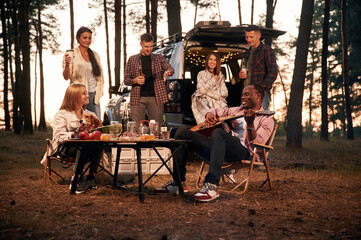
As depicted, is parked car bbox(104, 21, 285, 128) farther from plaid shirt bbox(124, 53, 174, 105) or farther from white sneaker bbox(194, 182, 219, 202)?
white sneaker bbox(194, 182, 219, 202)

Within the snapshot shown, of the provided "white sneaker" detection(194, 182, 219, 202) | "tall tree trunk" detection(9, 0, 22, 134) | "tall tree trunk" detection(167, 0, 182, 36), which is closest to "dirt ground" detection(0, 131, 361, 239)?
"white sneaker" detection(194, 182, 219, 202)

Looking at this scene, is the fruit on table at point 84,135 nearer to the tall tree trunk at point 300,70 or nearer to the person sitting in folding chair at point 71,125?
the person sitting in folding chair at point 71,125

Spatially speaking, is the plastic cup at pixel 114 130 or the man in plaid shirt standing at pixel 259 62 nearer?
the plastic cup at pixel 114 130

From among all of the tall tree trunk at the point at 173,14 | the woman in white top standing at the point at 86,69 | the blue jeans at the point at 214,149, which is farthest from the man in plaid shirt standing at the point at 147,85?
the tall tree trunk at the point at 173,14

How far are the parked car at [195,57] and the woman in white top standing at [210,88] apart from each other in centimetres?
42

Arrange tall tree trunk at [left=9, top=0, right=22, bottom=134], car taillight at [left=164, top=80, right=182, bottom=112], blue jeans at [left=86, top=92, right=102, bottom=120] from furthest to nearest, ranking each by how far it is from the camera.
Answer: tall tree trunk at [left=9, top=0, right=22, bottom=134]
car taillight at [left=164, top=80, right=182, bottom=112]
blue jeans at [left=86, top=92, right=102, bottom=120]

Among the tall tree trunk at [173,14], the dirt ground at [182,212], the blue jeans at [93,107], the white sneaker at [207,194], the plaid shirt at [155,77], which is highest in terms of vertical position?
the tall tree trunk at [173,14]

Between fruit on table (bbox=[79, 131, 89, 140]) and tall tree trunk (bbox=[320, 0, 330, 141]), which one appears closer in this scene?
fruit on table (bbox=[79, 131, 89, 140])

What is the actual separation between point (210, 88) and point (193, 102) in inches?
16.6

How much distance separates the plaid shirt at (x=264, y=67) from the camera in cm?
655

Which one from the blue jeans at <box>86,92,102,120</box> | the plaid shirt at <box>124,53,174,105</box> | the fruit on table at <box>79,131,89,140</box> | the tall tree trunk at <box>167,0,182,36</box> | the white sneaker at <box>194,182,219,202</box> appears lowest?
the white sneaker at <box>194,182,219,202</box>

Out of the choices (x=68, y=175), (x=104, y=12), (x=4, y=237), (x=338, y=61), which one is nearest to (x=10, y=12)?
(x=104, y=12)

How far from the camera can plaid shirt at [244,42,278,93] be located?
6.55m

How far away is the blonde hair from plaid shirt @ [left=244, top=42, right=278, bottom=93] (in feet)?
8.86
